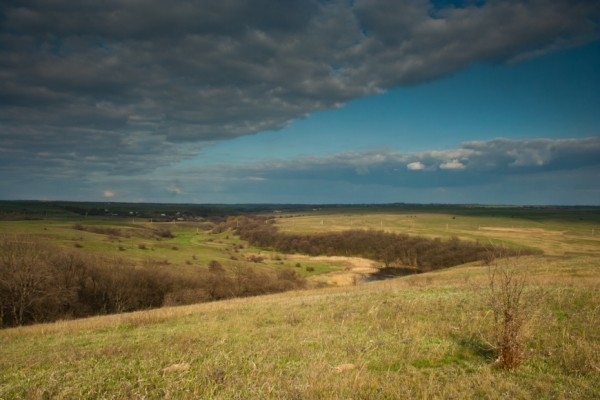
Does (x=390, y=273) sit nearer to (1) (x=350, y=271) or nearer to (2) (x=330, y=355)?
(1) (x=350, y=271)

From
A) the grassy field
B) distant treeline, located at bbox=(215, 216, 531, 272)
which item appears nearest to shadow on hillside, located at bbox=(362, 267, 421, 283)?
distant treeline, located at bbox=(215, 216, 531, 272)

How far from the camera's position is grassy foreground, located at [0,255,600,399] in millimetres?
7508

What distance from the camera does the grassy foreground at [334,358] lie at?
24.6ft

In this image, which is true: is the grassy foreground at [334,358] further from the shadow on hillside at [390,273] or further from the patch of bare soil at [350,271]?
the shadow on hillside at [390,273]

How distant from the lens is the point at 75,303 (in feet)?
152

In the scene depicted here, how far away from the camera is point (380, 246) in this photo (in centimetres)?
11325

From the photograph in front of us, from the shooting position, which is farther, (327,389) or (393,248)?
(393,248)

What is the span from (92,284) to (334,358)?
5097 centimetres

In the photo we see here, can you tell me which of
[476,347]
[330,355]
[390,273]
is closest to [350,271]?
[390,273]

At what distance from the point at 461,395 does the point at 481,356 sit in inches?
111

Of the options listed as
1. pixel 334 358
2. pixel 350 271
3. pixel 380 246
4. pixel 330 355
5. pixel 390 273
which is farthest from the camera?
pixel 380 246

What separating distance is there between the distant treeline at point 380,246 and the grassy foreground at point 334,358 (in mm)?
79869

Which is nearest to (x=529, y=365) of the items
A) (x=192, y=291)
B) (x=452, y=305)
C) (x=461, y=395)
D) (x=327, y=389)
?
(x=461, y=395)

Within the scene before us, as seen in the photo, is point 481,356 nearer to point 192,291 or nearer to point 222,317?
point 222,317
